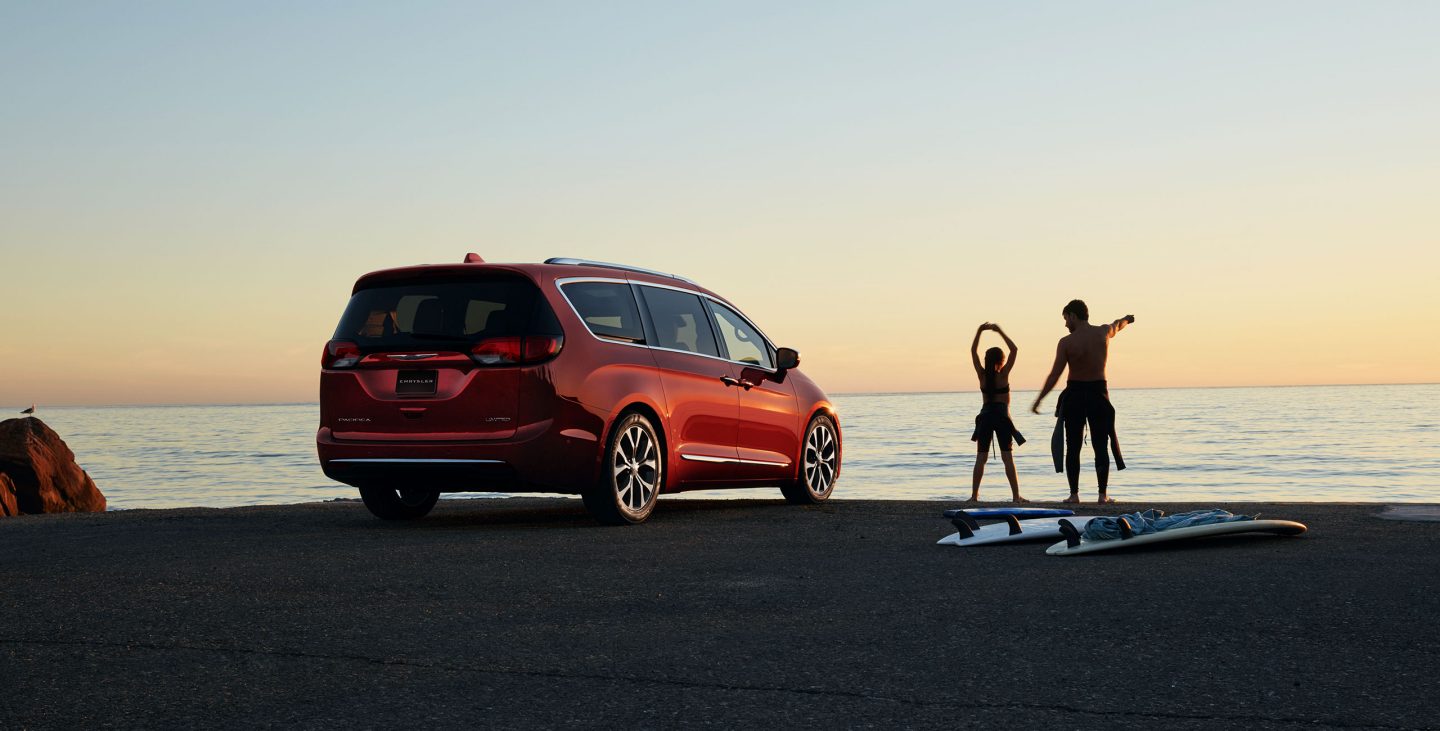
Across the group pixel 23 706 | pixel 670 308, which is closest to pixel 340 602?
pixel 23 706

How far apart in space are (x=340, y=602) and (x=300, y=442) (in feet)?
123

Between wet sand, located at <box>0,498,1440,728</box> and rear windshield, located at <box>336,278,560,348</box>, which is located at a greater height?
rear windshield, located at <box>336,278,560,348</box>

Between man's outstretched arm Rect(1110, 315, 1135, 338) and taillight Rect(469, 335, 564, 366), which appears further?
man's outstretched arm Rect(1110, 315, 1135, 338)

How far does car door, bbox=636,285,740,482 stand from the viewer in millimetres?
9969

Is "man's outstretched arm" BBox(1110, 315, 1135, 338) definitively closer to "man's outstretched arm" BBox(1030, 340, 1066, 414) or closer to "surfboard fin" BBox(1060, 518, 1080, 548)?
"man's outstretched arm" BBox(1030, 340, 1066, 414)

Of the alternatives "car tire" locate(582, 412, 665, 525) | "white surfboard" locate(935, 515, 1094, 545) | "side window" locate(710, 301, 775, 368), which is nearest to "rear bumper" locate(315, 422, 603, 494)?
"car tire" locate(582, 412, 665, 525)

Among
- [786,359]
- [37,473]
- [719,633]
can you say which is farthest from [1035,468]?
[719,633]

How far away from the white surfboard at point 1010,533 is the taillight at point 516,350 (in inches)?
111

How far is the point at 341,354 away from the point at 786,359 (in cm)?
376

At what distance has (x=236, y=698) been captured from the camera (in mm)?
4129

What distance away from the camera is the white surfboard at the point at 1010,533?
796 centimetres

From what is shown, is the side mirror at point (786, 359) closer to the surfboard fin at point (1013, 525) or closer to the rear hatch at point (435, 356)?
the rear hatch at point (435, 356)

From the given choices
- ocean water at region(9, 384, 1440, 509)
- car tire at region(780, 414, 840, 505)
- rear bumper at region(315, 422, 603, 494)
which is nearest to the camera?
rear bumper at region(315, 422, 603, 494)

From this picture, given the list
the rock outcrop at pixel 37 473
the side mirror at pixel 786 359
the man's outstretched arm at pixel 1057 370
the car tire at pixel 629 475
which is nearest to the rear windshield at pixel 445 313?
the car tire at pixel 629 475
